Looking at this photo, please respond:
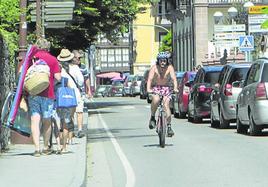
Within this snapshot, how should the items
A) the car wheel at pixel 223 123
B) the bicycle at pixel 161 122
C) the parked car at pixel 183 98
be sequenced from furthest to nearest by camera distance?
the parked car at pixel 183 98, the car wheel at pixel 223 123, the bicycle at pixel 161 122

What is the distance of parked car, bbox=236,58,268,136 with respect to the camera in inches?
724

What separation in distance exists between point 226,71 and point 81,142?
7.39 meters

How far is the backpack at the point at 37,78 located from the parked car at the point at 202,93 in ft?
42.5

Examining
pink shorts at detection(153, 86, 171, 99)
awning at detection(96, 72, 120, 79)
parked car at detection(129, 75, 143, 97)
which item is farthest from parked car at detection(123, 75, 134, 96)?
pink shorts at detection(153, 86, 171, 99)

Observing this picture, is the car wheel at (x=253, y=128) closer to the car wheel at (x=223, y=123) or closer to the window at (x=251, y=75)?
the window at (x=251, y=75)

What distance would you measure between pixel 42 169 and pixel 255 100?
7913 mm

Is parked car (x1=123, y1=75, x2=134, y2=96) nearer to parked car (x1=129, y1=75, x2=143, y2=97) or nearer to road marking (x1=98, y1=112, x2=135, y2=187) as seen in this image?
parked car (x1=129, y1=75, x2=143, y2=97)

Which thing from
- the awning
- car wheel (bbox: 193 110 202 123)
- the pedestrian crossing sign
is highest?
the pedestrian crossing sign

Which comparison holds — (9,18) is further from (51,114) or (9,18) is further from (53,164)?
(53,164)

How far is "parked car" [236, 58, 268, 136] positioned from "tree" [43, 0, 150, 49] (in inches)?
575

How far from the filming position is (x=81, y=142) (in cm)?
1683

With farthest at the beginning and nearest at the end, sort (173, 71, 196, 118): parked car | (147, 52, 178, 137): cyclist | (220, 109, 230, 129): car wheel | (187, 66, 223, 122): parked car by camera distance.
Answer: (173, 71, 196, 118): parked car → (187, 66, 223, 122): parked car → (220, 109, 230, 129): car wheel → (147, 52, 178, 137): cyclist

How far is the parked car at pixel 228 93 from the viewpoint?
870 inches

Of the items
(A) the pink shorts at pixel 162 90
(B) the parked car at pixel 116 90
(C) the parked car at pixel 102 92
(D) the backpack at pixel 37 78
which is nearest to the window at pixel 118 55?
(C) the parked car at pixel 102 92
